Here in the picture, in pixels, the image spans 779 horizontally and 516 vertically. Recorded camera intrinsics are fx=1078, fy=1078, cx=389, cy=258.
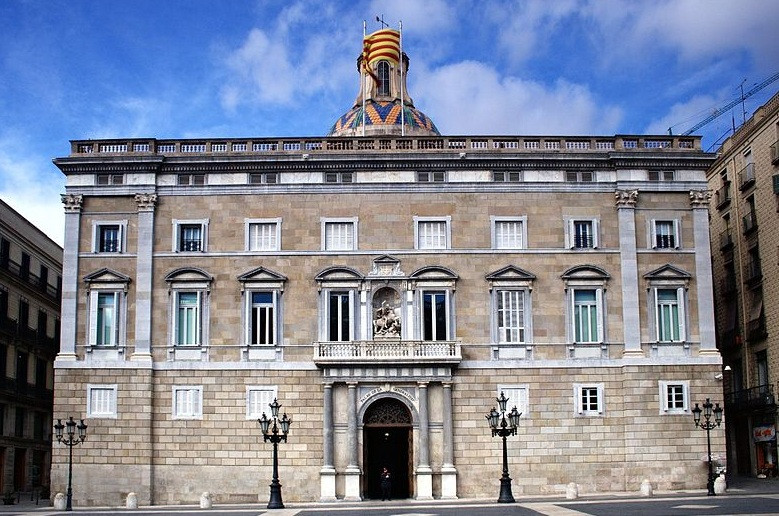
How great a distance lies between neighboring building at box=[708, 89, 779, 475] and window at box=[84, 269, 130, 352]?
3185cm

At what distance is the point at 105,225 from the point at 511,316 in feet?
63.9

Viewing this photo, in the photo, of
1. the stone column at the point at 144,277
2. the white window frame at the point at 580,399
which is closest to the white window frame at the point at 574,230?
the white window frame at the point at 580,399

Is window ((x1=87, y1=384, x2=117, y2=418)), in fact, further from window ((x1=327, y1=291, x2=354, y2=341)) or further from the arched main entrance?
the arched main entrance

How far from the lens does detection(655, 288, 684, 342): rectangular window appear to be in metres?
49.7

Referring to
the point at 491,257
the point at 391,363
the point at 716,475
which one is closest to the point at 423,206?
the point at 491,257

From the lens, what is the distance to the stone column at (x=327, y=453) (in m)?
47.7

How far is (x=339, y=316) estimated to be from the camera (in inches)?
1960

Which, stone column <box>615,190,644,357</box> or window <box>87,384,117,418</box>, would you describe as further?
stone column <box>615,190,644,357</box>

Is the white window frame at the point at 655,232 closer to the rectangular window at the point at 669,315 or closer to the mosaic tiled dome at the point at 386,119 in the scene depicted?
the rectangular window at the point at 669,315

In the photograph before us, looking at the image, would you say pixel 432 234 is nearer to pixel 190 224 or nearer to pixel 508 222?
pixel 508 222

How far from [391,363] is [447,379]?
264cm

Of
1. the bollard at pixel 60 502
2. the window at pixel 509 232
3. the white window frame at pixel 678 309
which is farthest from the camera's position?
the window at pixel 509 232

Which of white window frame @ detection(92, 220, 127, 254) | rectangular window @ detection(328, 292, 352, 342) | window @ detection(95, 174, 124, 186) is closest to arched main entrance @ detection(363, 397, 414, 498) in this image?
rectangular window @ detection(328, 292, 352, 342)

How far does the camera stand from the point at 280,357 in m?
49.4
